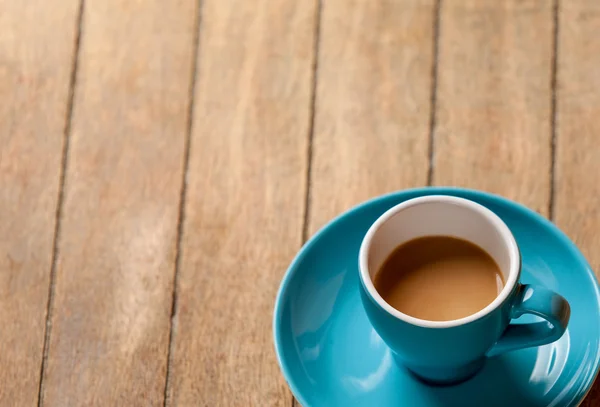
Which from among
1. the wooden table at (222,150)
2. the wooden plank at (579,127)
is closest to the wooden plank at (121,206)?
the wooden table at (222,150)

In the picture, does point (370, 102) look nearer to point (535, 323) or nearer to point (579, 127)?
point (579, 127)

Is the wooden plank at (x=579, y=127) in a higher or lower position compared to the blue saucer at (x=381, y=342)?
higher

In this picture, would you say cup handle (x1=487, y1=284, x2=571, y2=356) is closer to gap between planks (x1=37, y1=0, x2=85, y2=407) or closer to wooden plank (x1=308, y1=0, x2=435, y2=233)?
wooden plank (x1=308, y1=0, x2=435, y2=233)

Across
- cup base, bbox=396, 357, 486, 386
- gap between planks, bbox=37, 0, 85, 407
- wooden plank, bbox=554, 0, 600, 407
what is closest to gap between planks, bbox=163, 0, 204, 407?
gap between planks, bbox=37, 0, 85, 407

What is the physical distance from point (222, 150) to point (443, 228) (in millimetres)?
348

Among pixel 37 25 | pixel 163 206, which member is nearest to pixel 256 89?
pixel 163 206

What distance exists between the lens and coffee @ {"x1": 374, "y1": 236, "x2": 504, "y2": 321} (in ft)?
2.39

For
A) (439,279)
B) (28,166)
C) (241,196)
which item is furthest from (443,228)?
(28,166)

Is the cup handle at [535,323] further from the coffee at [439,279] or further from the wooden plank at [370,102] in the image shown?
the wooden plank at [370,102]

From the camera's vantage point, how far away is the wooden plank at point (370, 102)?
986mm

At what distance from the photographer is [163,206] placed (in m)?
0.99

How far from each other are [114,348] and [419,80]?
46 cm

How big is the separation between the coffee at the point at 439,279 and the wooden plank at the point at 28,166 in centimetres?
42

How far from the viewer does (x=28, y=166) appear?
1.02m
